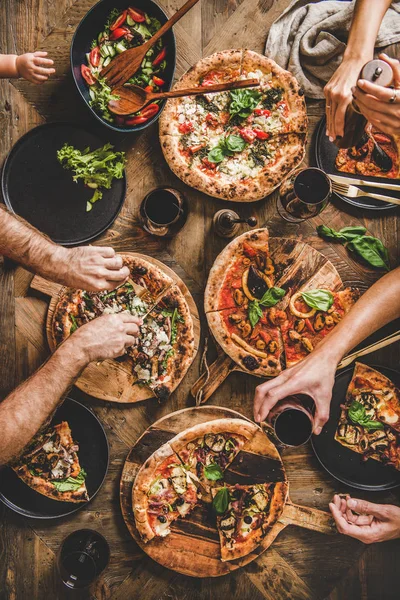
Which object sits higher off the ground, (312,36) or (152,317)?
(312,36)

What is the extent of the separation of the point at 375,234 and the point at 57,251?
8.09 ft

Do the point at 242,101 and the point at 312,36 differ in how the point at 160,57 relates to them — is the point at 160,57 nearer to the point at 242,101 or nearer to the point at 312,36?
the point at 242,101

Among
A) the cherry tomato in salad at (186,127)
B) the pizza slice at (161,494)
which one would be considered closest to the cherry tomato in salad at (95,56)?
the cherry tomato in salad at (186,127)

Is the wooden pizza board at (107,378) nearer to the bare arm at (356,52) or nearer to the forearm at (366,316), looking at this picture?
the forearm at (366,316)

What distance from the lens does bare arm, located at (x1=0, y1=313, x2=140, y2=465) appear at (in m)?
3.16

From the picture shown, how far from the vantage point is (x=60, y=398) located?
3.27 meters

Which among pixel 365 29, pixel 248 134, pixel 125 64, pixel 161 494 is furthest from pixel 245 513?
pixel 365 29

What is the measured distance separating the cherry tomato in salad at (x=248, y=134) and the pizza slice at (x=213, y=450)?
6.97 feet

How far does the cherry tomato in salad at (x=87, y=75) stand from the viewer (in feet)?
11.4

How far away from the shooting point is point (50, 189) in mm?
3584

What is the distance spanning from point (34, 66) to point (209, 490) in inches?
131

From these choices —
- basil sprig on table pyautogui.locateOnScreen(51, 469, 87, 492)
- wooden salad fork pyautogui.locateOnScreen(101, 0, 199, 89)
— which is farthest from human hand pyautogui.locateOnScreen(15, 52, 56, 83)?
basil sprig on table pyautogui.locateOnScreen(51, 469, 87, 492)

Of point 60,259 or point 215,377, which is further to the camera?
point 215,377

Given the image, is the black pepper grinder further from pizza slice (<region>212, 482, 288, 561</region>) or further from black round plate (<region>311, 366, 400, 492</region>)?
pizza slice (<region>212, 482, 288, 561</region>)
